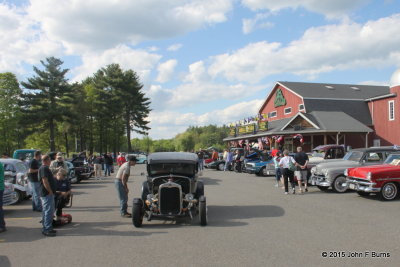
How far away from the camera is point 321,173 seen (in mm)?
14203

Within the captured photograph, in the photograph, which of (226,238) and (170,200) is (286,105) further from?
(226,238)

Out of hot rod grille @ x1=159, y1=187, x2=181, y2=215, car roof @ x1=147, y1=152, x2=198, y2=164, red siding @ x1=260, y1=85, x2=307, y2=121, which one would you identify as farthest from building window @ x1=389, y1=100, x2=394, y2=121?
hot rod grille @ x1=159, y1=187, x2=181, y2=215

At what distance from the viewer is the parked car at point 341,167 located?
13.8m

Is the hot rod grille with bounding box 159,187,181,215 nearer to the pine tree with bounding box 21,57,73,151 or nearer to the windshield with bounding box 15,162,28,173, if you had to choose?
the windshield with bounding box 15,162,28,173

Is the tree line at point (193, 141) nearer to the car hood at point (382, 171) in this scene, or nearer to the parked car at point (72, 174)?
the parked car at point (72, 174)

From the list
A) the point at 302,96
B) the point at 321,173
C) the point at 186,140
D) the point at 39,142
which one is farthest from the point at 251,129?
the point at 186,140

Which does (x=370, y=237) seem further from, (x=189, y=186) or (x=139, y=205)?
(x=139, y=205)

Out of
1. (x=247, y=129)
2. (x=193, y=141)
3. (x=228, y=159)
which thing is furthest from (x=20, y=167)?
(x=193, y=141)

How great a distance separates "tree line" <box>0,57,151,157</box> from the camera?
4647 centimetres

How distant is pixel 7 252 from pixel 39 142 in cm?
5940

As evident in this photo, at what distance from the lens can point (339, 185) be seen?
13867 millimetres

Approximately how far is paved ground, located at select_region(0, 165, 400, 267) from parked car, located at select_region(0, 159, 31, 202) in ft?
5.72

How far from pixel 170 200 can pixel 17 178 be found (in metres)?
7.43

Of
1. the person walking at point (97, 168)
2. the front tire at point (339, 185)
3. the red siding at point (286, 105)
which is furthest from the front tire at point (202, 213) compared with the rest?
the red siding at point (286, 105)
